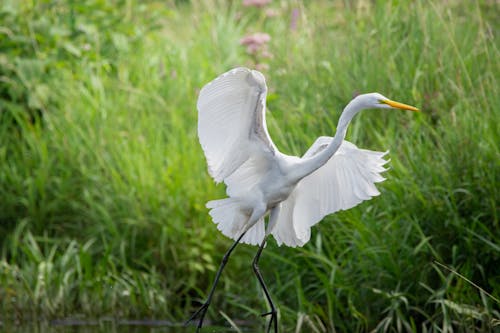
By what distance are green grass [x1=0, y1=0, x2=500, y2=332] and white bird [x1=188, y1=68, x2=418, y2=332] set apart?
568 mm

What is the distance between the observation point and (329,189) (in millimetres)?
4289

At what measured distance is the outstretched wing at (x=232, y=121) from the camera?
3.89 m

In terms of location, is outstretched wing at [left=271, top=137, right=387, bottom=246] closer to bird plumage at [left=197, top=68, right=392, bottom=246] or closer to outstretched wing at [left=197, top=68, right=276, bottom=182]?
bird plumage at [left=197, top=68, right=392, bottom=246]

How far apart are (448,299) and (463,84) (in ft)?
5.56

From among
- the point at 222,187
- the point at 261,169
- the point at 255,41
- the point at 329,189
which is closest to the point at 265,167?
the point at 261,169

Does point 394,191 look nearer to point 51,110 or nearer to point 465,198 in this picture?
point 465,198

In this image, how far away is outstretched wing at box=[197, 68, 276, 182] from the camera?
12.8 feet

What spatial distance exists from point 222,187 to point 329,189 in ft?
5.68

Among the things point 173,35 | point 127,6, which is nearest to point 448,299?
point 127,6

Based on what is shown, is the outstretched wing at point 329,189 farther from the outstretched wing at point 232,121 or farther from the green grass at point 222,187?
the green grass at point 222,187

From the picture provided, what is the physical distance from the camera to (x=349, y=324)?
4934 millimetres

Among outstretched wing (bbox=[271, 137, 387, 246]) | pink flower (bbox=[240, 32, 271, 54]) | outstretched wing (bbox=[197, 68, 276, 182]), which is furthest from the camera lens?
pink flower (bbox=[240, 32, 271, 54])

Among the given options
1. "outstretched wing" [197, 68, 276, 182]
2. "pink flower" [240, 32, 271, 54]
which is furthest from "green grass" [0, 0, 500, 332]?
"outstretched wing" [197, 68, 276, 182]

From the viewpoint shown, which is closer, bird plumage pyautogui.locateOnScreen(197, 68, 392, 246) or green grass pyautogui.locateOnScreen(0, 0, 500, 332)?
→ bird plumage pyautogui.locateOnScreen(197, 68, 392, 246)
